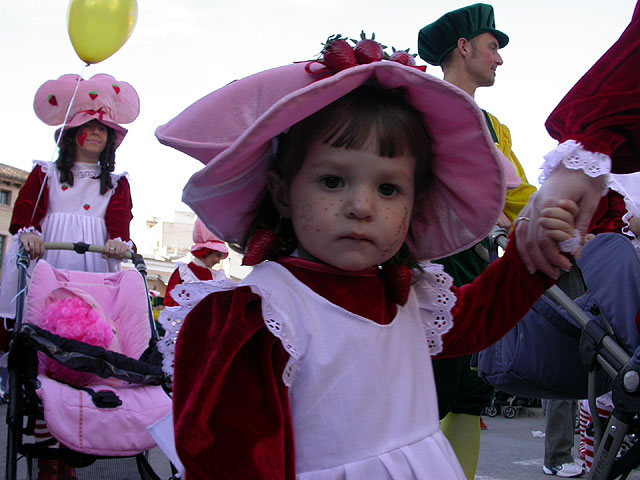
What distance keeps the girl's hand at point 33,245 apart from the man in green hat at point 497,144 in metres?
2.33

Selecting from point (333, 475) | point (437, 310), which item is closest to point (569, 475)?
point (437, 310)

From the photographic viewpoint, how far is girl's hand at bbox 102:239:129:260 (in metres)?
4.20

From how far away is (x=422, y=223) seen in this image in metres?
1.94

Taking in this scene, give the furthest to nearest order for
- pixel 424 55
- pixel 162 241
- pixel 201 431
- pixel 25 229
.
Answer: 1. pixel 162 241
2. pixel 25 229
3. pixel 424 55
4. pixel 201 431

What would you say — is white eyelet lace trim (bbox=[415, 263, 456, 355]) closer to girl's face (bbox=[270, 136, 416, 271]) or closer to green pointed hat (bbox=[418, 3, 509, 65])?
girl's face (bbox=[270, 136, 416, 271])

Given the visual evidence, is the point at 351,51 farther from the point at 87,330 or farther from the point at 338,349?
the point at 87,330

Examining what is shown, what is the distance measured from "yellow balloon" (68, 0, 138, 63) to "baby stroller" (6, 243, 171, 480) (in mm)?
1884

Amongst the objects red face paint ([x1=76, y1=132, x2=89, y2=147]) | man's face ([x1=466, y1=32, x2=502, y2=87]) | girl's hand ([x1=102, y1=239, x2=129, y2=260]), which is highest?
man's face ([x1=466, y1=32, x2=502, y2=87])

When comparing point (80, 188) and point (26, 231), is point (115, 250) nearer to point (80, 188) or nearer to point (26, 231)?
point (26, 231)

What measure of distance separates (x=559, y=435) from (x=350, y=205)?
450cm

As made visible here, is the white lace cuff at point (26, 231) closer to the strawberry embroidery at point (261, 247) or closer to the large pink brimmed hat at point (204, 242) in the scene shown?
the strawberry embroidery at point (261, 247)

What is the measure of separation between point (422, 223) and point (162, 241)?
4436 cm

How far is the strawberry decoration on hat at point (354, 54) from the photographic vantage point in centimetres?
163

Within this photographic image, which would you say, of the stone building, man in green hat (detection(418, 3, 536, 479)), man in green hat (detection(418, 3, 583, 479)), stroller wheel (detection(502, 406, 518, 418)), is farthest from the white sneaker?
the stone building
